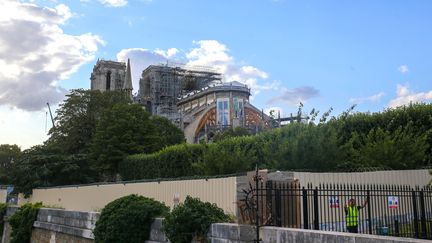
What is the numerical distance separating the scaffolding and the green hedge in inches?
3405

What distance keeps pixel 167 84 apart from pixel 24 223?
117728 mm

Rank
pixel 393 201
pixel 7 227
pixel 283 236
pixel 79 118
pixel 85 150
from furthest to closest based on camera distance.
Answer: pixel 79 118
pixel 85 150
pixel 7 227
pixel 393 201
pixel 283 236

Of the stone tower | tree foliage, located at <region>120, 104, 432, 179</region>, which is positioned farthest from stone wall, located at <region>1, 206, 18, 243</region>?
the stone tower

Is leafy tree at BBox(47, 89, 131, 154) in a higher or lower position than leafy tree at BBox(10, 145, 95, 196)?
higher

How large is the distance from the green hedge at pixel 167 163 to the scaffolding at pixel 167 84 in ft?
284

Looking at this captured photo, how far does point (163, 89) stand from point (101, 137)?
301 feet

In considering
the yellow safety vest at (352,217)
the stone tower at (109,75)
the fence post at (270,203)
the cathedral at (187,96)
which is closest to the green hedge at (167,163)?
the yellow safety vest at (352,217)

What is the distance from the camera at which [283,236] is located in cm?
987

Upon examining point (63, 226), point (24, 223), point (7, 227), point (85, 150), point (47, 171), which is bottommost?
point (7, 227)

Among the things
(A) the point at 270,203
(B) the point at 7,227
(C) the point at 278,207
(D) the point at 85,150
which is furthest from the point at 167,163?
(A) the point at 270,203

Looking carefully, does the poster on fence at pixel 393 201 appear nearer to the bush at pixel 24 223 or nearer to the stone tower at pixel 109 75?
the bush at pixel 24 223

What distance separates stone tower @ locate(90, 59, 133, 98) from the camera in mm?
136750

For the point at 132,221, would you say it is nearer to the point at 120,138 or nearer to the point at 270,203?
the point at 270,203

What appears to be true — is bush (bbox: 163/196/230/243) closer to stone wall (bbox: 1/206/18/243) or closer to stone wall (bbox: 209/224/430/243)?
stone wall (bbox: 209/224/430/243)
